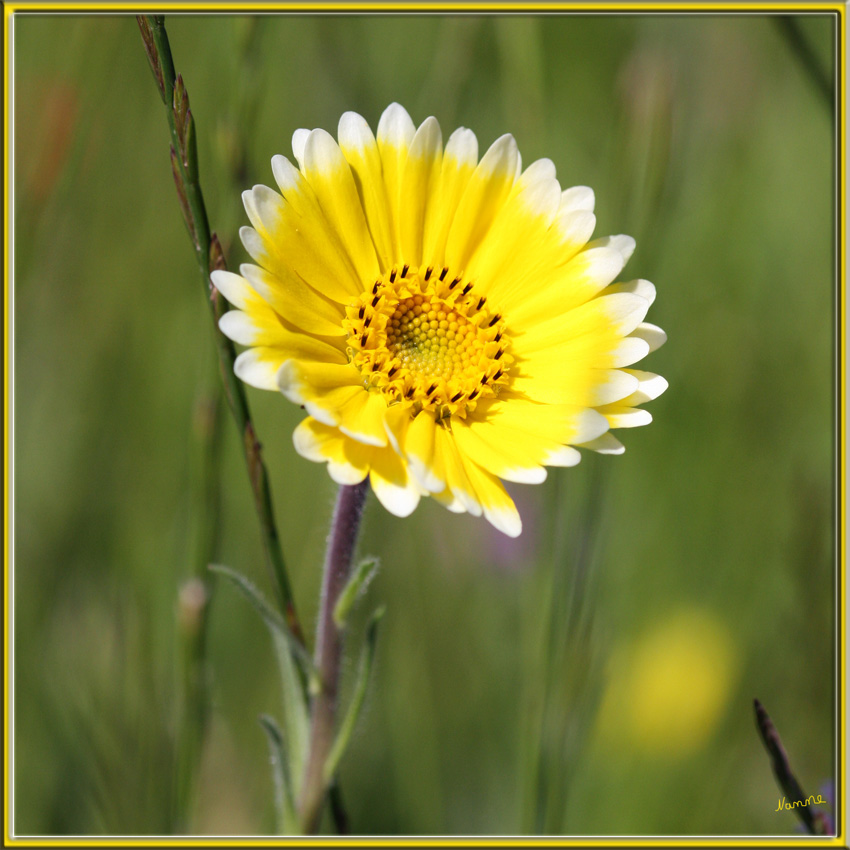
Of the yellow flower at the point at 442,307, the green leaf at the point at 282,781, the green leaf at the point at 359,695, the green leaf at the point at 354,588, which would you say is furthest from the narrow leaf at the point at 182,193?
the green leaf at the point at 282,781

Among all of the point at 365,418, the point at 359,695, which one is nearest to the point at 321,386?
the point at 365,418

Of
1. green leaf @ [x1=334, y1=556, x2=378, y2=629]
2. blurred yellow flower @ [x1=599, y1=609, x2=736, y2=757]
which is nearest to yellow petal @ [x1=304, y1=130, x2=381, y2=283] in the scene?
green leaf @ [x1=334, y1=556, x2=378, y2=629]

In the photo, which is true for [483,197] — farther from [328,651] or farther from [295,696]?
[295,696]

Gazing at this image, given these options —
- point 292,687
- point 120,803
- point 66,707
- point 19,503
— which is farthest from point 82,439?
point 292,687

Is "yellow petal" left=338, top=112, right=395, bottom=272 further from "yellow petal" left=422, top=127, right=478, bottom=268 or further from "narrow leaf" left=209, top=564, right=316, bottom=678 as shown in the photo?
"narrow leaf" left=209, top=564, right=316, bottom=678
